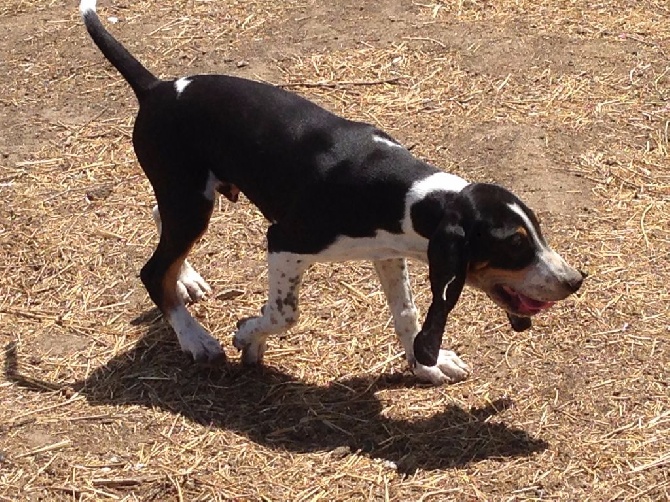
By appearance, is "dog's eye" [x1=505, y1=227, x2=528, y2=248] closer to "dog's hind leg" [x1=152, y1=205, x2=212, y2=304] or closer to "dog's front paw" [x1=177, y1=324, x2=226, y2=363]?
"dog's front paw" [x1=177, y1=324, x2=226, y2=363]

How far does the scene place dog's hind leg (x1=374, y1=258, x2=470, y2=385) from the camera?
520 centimetres

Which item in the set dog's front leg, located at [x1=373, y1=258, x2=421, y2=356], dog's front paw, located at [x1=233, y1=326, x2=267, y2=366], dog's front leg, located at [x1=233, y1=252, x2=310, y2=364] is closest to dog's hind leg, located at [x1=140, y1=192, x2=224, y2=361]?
dog's front paw, located at [x1=233, y1=326, x2=267, y2=366]

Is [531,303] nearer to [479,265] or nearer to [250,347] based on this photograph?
[479,265]

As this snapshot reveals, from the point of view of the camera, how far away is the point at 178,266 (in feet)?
17.7

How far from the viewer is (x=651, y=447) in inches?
187

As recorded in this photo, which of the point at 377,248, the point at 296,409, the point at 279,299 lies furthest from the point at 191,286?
the point at 377,248

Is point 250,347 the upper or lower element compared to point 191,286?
upper

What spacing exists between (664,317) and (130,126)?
361cm

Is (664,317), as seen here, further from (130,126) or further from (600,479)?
(130,126)

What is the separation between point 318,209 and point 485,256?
75 cm

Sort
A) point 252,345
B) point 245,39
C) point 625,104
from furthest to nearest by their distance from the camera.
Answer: point 245,39
point 625,104
point 252,345

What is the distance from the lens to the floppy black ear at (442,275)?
4469mm

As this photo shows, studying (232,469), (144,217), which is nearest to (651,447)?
(232,469)

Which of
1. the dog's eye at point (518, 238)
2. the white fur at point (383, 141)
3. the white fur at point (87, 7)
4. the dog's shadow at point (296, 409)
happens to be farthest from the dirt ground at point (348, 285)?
the white fur at point (87, 7)
